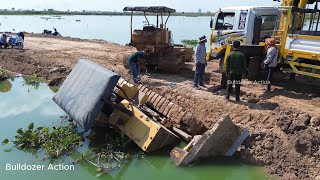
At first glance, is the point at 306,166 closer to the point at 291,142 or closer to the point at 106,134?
the point at 291,142

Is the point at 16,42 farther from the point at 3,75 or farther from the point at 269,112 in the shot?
the point at 269,112

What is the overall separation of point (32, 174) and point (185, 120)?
351 centimetres

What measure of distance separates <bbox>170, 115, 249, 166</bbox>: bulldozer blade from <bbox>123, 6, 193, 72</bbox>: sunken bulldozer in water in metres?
5.90

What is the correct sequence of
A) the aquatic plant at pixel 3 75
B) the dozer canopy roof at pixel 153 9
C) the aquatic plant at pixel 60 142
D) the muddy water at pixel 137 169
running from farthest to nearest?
the aquatic plant at pixel 3 75 → the dozer canopy roof at pixel 153 9 → the aquatic plant at pixel 60 142 → the muddy water at pixel 137 169

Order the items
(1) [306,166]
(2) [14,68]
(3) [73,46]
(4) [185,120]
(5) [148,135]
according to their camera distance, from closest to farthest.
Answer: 1. (1) [306,166]
2. (5) [148,135]
3. (4) [185,120]
4. (2) [14,68]
5. (3) [73,46]

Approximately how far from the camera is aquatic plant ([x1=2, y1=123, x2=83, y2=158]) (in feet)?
24.7

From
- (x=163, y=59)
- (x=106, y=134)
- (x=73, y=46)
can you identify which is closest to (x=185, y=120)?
(x=106, y=134)

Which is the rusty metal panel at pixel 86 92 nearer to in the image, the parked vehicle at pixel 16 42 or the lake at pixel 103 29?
the lake at pixel 103 29

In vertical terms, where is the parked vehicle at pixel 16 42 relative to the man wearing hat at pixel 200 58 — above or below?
below

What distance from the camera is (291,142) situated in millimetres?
6941

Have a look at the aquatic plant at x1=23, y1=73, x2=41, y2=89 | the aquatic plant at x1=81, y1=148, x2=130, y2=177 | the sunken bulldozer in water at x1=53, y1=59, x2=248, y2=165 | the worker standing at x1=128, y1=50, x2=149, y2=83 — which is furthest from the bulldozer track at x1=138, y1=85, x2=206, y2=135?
the aquatic plant at x1=23, y1=73, x2=41, y2=89

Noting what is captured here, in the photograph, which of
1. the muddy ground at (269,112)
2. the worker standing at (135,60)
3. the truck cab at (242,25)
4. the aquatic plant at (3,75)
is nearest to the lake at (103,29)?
the truck cab at (242,25)

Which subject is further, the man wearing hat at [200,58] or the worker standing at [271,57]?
the man wearing hat at [200,58]

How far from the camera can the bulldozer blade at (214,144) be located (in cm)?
693
